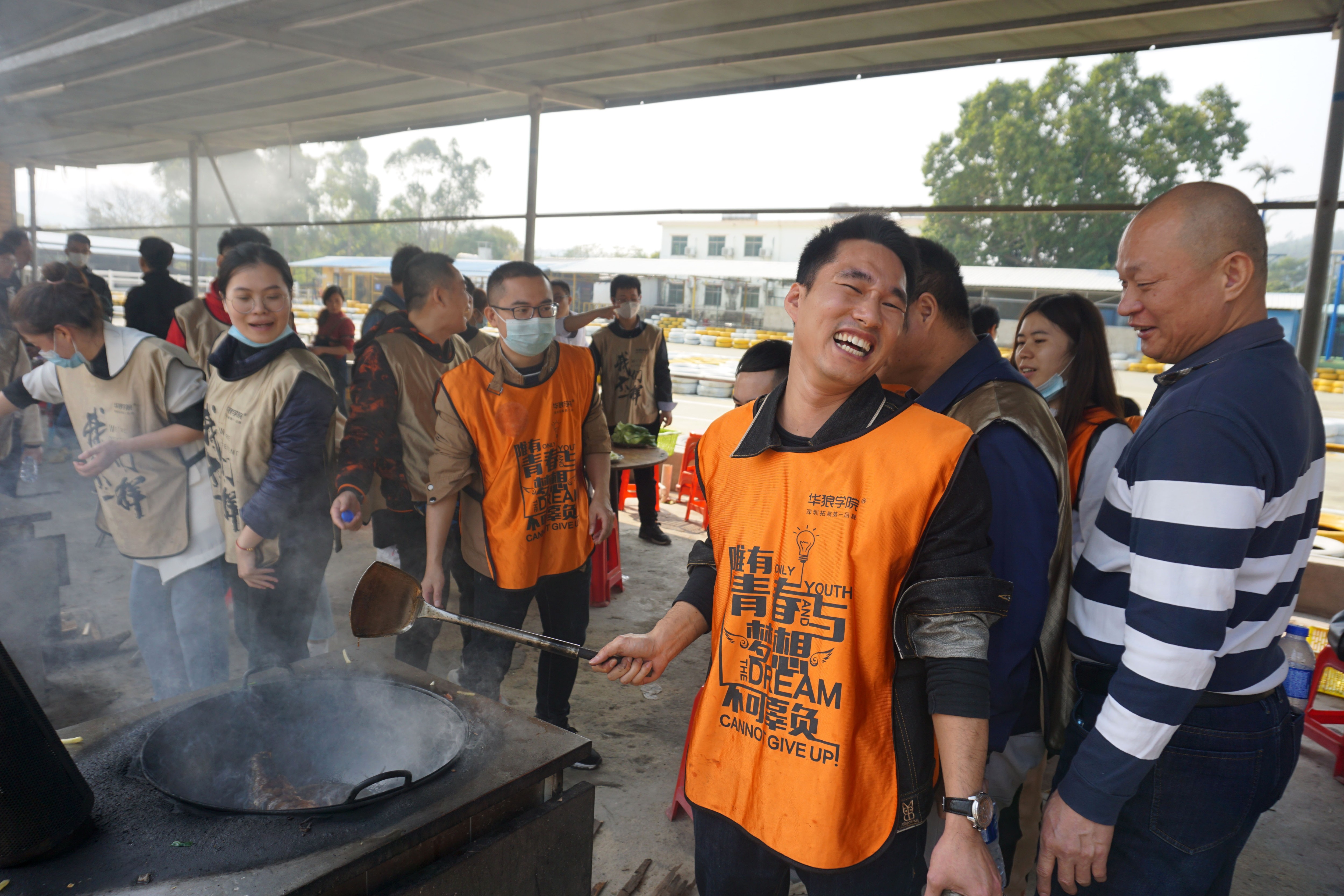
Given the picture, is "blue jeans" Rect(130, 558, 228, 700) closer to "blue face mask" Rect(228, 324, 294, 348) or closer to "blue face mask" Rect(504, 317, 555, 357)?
"blue face mask" Rect(228, 324, 294, 348)

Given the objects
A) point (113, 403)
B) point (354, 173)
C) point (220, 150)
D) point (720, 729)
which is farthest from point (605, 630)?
point (354, 173)

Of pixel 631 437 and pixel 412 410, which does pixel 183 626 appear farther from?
pixel 631 437

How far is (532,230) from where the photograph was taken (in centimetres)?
701

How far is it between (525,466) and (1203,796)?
7.22 ft

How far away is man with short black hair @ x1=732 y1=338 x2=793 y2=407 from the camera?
9.36 ft

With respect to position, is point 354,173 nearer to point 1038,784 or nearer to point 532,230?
point 532,230

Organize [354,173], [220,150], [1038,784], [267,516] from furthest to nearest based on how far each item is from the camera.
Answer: [354,173], [220,150], [267,516], [1038,784]

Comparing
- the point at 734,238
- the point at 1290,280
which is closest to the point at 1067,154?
the point at 734,238

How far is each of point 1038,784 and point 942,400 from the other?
1.14 m

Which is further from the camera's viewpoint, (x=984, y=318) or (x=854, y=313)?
(x=984, y=318)

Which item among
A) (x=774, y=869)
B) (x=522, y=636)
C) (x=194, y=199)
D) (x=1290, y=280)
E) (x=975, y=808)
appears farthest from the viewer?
(x=194, y=199)

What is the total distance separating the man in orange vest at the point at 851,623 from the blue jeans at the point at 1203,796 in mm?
353

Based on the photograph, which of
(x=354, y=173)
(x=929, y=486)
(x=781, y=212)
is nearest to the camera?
(x=929, y=486)

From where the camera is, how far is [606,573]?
201 inches
